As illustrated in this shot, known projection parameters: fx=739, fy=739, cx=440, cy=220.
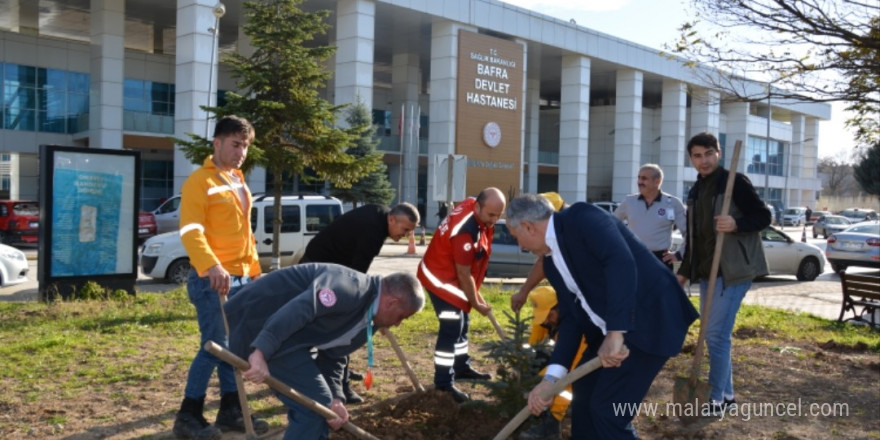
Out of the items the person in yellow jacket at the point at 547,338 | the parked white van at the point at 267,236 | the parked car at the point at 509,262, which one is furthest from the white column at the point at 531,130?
the person in yellow jacket at the point at 547,338

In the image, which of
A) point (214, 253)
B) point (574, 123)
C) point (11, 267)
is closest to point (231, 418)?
point (214, 253)

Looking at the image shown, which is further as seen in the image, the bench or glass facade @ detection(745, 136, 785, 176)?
glass facade @ detection(745, 136, 785, 176)

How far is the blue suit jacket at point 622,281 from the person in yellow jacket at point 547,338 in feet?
3.27

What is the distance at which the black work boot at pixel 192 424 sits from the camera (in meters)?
4.64

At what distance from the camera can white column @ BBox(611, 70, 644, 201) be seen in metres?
43.9

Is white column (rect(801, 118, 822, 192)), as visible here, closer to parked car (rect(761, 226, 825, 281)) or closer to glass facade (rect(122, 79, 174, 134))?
parked car (rect(761, 226, 825, 281))

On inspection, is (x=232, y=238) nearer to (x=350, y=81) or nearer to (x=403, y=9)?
(x=350, y=81)

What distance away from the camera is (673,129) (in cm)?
4734

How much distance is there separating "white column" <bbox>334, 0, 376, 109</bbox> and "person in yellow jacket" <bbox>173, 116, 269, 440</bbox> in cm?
2584

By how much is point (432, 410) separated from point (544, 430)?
80cm

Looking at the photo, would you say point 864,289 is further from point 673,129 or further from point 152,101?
point 673,129

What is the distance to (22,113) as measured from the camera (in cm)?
3478

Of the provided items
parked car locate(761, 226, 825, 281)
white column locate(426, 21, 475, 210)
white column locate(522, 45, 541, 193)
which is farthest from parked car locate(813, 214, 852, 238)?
parked car locate(761, 226, 825, 281)

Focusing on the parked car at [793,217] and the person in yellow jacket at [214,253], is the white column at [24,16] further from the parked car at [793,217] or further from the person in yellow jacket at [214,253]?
the parked car at [793,217]
